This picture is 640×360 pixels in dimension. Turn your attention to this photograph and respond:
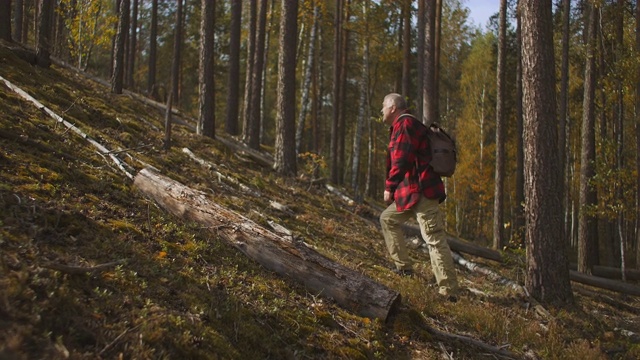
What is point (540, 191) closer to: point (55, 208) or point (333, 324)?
point (333, 324)

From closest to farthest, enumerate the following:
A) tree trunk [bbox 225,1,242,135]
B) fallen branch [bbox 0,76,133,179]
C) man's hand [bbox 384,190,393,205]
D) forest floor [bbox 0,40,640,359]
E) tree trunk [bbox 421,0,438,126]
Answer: forest floor [bbox 0,40,640,359] < man's hand [bbox 384,190,393,205] < fallen branch [bbox 0,76,133,179] < tree trunk [bbox 421,0,438,126] < tree trunk [bbox 225,1,242,135]

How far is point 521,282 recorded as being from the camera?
8.45m

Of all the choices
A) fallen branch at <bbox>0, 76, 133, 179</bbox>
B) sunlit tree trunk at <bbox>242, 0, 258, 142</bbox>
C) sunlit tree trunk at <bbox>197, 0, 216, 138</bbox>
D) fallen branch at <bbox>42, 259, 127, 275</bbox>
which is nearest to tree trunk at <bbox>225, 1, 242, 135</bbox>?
sunlit tree trunk at <bbox>242, 0, 258, 142</bbox>

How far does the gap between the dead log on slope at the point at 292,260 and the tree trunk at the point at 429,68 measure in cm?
899

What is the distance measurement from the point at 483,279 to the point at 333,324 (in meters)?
5.30

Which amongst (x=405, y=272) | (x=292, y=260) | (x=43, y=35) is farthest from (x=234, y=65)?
(x=292, y=260)

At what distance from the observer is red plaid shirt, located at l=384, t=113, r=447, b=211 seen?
6.03 meters

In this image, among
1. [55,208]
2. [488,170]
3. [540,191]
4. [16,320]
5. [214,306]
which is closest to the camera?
[16,320]

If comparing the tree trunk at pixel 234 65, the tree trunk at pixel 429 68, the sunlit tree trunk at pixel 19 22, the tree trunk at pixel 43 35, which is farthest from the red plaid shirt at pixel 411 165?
the sunlit tree trunk at pixel 19 22

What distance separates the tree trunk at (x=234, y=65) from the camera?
16.5m

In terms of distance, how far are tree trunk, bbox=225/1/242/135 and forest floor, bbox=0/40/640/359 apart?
9.06 meters

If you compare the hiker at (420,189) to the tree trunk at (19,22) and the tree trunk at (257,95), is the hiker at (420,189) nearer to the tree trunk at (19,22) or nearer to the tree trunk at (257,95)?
the tree trunk at (257,95)

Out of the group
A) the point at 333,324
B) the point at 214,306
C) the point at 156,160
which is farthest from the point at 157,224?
the point at 156,160

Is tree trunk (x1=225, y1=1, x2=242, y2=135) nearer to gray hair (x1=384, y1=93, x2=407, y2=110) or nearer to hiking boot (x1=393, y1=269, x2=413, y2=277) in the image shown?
gray hair (x1=384, y1=93, x2=407, y2=110)
